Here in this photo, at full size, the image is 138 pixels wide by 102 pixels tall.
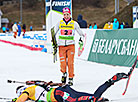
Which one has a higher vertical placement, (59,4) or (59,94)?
(59,4)

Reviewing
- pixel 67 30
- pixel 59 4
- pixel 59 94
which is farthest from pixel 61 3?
pixel 59 94

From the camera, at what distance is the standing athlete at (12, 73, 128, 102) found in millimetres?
5543

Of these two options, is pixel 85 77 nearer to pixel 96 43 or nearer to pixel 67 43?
pixel 67 43

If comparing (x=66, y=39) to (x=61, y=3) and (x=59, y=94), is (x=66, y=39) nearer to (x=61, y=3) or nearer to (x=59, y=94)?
(x=59, y=94)

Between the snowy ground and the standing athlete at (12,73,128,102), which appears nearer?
the standing athlete at (12,73,128,102)

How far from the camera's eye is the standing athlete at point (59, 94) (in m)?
5.54

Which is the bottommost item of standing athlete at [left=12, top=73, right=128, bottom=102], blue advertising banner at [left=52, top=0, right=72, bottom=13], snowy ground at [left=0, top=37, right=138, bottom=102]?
snowy ground at [left=0, top=37, right=138, bottom=102]

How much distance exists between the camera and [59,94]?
587 cm

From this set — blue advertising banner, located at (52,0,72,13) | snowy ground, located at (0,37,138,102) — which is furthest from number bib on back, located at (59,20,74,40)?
blue advertising banner, located at (52,0,72,13)

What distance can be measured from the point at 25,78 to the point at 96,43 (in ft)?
15.6

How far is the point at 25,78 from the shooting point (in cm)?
1040

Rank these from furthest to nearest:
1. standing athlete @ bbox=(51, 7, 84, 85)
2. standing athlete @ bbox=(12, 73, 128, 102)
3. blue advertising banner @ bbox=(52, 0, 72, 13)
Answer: blue advertising banner @ bbox=(52, 0, 72, 13) → standing athlete @ bbox=(51, 7, 84, 85) → standing athlete @ bbox=(12, 73, 128, 102)

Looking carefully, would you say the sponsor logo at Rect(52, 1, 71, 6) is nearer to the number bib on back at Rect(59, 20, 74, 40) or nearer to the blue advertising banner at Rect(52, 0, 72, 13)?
the blue advertising banner at Rect(52, 0, 72, 13)

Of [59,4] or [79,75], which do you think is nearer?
[79,75]
